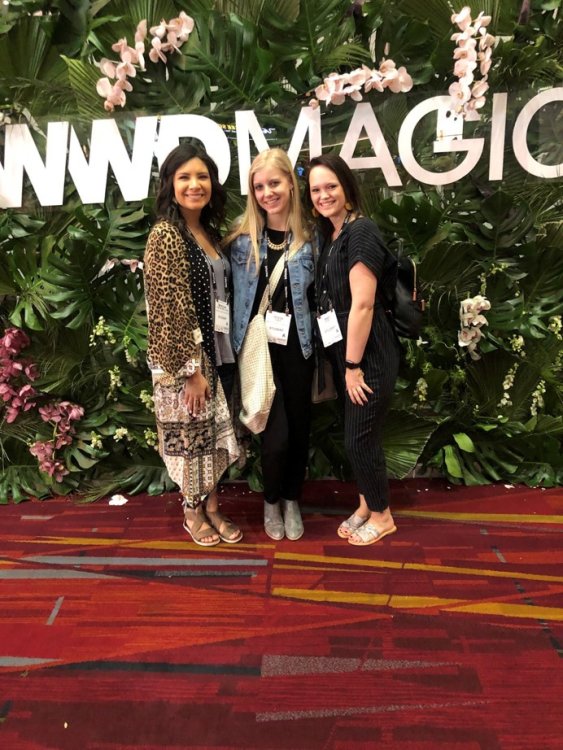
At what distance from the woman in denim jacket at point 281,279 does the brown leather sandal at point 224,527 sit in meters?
0.37

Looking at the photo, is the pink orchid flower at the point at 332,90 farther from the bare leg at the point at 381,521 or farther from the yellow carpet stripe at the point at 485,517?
the yellow carpet stripe at the point at 485,517

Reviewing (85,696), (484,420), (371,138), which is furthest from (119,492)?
(371,138)

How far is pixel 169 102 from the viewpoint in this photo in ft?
8.20

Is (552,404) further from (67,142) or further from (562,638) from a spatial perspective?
(67,142)

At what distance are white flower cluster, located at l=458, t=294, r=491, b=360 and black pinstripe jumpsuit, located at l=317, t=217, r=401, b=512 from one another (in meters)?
0.51

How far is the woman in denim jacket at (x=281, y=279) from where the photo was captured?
79.0 inches

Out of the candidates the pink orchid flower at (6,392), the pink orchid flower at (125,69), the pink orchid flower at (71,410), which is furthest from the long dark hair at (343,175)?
the pink orchid flower at (6,392)

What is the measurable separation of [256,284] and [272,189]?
1.18 feet

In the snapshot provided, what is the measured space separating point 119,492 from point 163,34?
2241 millimetres

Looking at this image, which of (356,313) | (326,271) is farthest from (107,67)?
(356,313)

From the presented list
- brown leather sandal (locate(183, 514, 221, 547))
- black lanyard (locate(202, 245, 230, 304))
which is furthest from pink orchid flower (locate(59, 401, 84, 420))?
black lanyard (locate(202, 245, 230, 304))

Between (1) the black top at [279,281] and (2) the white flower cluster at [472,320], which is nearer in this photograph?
(1) the black top at [279,281]

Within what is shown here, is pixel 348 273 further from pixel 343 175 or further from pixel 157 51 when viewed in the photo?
pixel 157 51

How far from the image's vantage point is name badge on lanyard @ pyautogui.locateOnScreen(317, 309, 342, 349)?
2.08m
